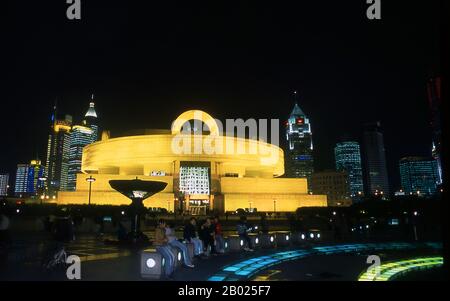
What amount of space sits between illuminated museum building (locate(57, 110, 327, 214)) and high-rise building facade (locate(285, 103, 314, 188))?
11907 cm

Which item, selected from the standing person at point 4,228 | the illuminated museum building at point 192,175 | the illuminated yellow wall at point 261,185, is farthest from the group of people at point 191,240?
the illuminated yellow wall at point 261,185

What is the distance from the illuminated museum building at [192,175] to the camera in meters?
57.2

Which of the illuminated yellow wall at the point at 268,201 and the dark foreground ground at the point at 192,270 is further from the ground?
the illuminated yellow wall at the point at 268,201

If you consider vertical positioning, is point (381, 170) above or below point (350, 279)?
above

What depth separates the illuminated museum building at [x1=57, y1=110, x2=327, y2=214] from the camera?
188 ft

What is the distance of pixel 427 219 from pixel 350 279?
26412 mm

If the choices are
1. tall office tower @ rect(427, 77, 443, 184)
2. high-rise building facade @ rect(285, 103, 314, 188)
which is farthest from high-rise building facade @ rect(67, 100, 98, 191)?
tall office tower @ rect(427, 77, 443, 184)

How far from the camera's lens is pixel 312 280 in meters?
9.44

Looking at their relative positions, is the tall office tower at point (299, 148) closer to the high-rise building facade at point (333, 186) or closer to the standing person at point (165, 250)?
the high-rise building facade at point (333, 186)
